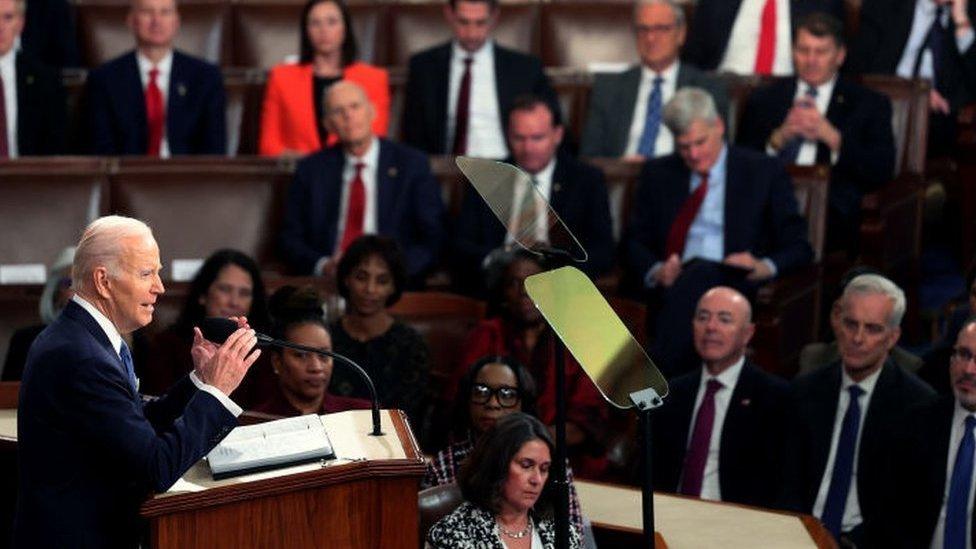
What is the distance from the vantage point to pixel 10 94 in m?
5.80

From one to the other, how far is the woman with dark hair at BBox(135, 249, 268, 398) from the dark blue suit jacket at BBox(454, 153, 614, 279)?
2.84 feet

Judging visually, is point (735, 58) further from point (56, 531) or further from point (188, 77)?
point (56, 531)

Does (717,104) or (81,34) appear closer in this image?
(717,104)

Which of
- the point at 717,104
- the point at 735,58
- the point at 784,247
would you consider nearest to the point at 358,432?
the point at 784,247

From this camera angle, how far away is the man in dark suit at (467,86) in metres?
5.95

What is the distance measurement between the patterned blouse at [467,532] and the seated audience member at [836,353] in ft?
4.31

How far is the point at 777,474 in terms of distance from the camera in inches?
171

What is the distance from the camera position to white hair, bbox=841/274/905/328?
4.36 meters

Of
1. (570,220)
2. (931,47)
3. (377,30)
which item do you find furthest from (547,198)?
(931,47)

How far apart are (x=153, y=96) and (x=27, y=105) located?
40cm

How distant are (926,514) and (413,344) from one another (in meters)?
1.36

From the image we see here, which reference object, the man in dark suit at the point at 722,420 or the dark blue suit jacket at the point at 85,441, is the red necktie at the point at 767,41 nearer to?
the man in dark suit at the point at 722,420

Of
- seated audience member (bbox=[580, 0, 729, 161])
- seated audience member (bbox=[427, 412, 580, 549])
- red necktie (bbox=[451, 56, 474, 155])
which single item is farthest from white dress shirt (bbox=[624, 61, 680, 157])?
seated audience member (bbox=[427, 412, 580, 549])

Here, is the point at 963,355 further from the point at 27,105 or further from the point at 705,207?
the point at 27,105
